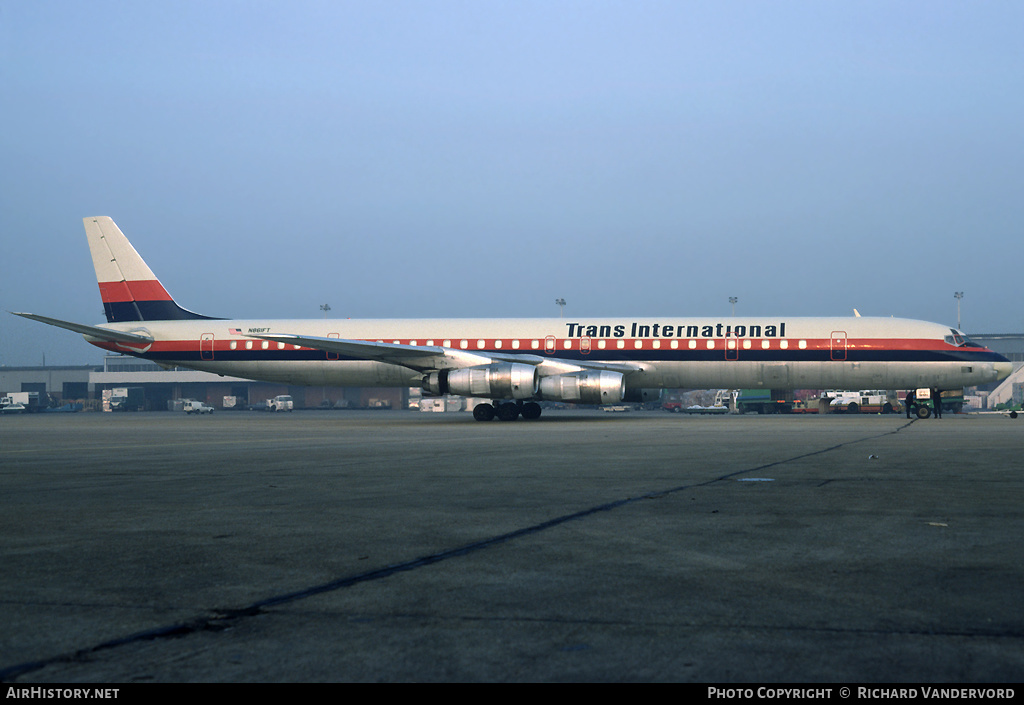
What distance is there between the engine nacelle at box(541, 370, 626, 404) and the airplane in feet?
0.14

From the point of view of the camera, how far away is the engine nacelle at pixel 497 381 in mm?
31609

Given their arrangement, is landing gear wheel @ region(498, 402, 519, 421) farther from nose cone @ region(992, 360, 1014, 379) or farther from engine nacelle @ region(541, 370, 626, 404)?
nose cone @ region(992, 360, 1014, 379)

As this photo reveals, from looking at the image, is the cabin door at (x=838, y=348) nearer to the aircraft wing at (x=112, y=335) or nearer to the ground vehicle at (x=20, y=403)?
the aircraft wing at (x=112, y=335)

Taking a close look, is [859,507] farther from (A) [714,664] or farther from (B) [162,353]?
(B) [162,353]

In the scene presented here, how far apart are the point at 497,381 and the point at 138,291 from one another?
1887 centimetres

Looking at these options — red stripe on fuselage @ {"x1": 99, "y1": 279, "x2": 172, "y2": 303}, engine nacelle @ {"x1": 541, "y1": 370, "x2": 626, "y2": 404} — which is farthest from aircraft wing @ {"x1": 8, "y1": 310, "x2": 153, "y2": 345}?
engine nacelle @ {"x1": 541, "y1": 370, "x2": 626, "y2": 404}

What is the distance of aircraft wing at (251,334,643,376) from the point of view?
106 feet

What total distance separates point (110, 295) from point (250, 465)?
95.1ft

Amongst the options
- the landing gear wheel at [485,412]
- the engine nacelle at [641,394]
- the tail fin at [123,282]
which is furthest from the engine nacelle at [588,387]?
the tail fin at [123,282]

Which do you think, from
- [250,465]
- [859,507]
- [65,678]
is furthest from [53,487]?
[859,507]

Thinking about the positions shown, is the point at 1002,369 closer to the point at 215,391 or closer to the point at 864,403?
the point at 864,403

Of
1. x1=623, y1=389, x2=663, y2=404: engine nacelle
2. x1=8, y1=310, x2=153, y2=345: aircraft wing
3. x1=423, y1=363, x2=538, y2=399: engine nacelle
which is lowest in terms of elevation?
x1=623, y1=389, x2=663, y2=404: engine nacelle

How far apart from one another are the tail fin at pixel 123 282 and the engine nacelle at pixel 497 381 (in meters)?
14.2

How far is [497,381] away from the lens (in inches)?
1248
